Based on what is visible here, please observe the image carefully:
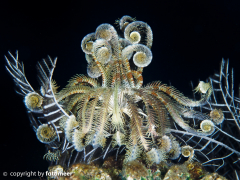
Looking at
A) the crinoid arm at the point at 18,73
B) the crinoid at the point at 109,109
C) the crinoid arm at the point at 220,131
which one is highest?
the crinoid arm at the point at 18,73

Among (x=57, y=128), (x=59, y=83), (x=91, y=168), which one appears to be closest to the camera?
(x=91, y=168)

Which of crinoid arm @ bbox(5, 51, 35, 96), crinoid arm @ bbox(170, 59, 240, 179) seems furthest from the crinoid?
crinoid arm @ bbox(170, 59, 240, 179)

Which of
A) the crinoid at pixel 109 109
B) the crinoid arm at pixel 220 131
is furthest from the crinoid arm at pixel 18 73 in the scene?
the crinoid arm at pixel 220 131

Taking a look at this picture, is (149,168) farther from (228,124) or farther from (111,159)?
(228,124)

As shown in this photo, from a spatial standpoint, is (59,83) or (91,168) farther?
(59,83)

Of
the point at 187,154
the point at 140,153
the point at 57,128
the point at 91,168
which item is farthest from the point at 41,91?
the point at 187,154

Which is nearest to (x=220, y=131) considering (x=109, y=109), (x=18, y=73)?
(x=109, y=109)

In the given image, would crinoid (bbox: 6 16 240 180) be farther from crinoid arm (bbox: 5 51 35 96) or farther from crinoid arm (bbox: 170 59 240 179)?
crinoid arm (bbox: 170 59 240 179)

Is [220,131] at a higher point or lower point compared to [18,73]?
lower

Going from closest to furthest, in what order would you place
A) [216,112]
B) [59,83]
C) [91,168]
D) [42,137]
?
[91,168]
[42,137]
[216,112]
[59,83]

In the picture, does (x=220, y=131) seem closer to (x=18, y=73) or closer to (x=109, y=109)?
(x=109, y=109)

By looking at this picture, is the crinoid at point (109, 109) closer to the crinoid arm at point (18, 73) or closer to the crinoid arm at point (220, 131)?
the crinoid arm at point (18, 73)
